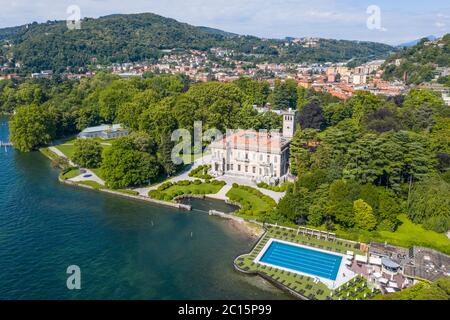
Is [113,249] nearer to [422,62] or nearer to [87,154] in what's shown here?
[87,154]

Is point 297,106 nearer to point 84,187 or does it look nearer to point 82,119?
point 82,119

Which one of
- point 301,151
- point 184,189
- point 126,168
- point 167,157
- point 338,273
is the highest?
point 301,151

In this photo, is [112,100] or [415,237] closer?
[415,237]

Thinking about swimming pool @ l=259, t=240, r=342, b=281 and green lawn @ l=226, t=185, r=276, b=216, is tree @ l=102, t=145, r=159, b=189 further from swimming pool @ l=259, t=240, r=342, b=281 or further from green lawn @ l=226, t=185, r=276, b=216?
swimming pool @ l=259, t=240, r=342, b=281

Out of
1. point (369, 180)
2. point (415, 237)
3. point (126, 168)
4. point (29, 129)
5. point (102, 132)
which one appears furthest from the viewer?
point (102, 132)

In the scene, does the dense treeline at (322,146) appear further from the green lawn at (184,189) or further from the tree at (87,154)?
the green lawn at (184,189)

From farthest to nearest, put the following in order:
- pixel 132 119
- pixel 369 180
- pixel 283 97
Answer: pixel 283 97 → pixel 132 119 → pixel 369 180

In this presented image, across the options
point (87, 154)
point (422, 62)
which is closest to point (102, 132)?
point (87, 154)
